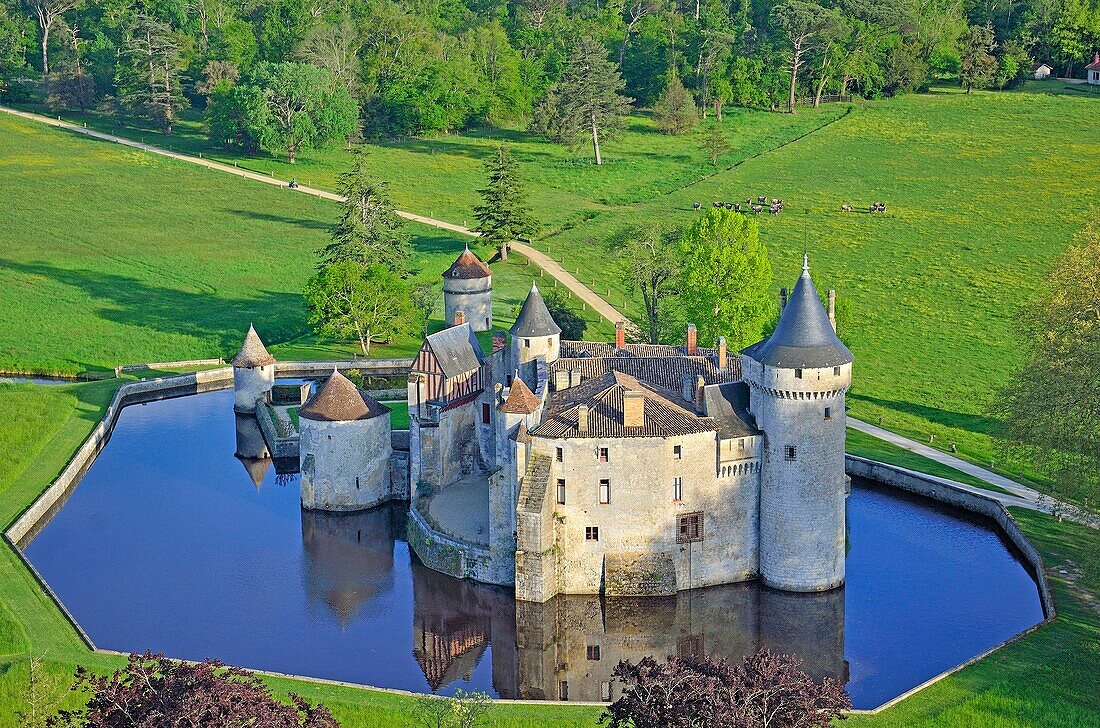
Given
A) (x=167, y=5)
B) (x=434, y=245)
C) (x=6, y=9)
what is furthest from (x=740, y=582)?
(x=6, y=9)

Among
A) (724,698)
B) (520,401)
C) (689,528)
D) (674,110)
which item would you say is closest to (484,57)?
(674,110)

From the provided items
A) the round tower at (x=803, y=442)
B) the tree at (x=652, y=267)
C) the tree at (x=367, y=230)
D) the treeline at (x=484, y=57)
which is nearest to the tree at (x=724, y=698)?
the round tower at (x=803, y=442)

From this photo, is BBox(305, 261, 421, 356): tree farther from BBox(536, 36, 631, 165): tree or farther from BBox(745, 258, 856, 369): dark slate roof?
BBox(536, 36, 631, 165): tree

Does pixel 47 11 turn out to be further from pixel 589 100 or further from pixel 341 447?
pixel 341 447

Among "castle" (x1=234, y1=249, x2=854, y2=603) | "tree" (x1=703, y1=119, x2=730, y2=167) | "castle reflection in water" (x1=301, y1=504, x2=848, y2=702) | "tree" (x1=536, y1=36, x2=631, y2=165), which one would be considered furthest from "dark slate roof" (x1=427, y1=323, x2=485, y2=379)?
"tree" (x1=536, y1=36, x2=631, y2=165)

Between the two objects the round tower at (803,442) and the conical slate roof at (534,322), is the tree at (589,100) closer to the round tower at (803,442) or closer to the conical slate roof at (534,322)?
the conical slate roof at (534,322)
